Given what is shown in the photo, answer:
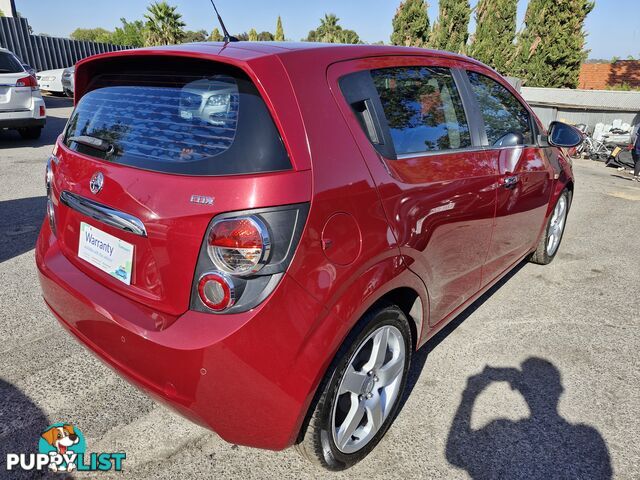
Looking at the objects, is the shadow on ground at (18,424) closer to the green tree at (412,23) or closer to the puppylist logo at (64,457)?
the puppylist logo at (64,457)

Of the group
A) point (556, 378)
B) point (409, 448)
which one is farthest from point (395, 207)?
point (556, 378)

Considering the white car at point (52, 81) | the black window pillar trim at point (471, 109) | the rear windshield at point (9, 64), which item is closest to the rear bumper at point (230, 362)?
the black window pillar trim at point (471, 109)

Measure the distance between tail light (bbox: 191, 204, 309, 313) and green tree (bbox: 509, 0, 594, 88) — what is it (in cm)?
2366

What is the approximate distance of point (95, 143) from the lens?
194cm

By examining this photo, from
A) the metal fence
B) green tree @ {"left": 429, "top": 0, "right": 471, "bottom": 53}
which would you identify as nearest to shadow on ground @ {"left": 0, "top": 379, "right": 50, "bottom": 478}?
the metal fence

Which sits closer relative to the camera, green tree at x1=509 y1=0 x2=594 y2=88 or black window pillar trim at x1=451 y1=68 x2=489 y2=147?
black window pillar trim at x1=451 y1=68 x2=489 y2=147

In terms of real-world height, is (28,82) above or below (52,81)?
above

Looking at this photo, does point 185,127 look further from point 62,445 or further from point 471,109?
point 471,109

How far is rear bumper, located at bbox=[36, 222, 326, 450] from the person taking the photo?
154 cm

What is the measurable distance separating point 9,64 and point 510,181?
9.20 meters

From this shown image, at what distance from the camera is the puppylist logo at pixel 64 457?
6.57 ft

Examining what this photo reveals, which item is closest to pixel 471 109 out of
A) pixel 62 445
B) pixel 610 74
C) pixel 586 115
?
pixel 62 445

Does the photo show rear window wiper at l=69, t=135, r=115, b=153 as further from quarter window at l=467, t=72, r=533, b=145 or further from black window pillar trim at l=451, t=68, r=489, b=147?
quarter window at l=467, t=72, r=533, b=145

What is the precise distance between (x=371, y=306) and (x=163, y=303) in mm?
806
